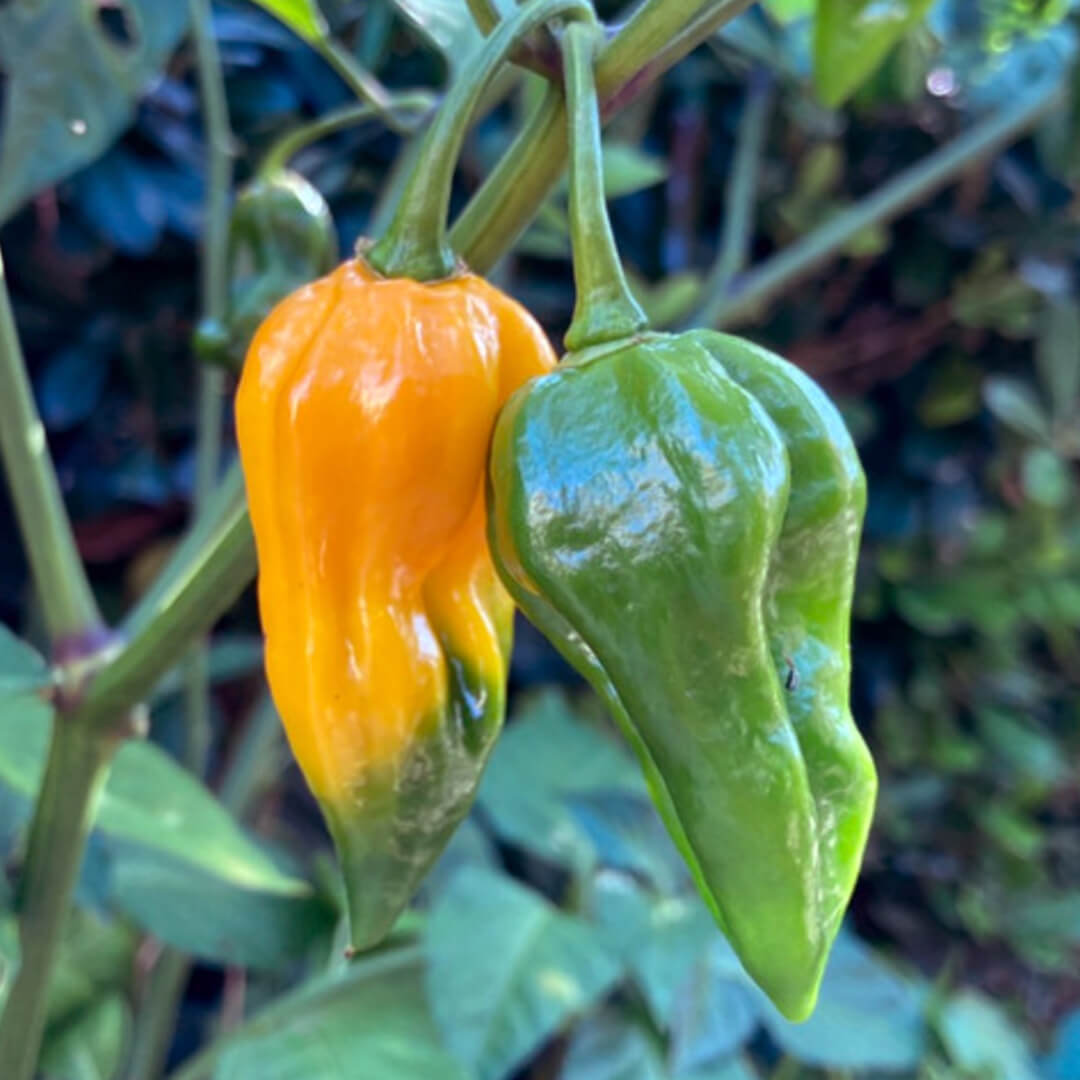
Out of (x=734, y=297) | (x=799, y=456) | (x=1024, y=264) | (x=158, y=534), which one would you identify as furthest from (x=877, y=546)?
(x=799, y=456)

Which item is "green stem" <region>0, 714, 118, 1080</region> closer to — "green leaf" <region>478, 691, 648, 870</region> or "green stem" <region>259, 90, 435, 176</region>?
"green stem" <region>259, 90, 435, 176</region>

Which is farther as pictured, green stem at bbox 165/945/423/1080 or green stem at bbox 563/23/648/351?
green stem at bbox 165/945/423/1080

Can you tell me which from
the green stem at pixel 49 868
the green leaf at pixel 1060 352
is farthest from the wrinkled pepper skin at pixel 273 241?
the green leaf at pixel 1060 352

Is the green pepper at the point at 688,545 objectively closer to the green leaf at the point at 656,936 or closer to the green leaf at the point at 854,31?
the green leaf at the point at 854,31

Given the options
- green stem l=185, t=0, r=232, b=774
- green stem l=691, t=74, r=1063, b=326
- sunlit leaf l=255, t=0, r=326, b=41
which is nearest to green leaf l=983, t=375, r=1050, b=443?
green stem l=691, t=74, r=1063, b=326

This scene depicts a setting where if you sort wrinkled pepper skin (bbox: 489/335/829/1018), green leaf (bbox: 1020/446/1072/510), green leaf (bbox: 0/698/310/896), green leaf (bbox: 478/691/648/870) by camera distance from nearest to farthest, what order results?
1. wrinkled pepper skin (bbox: 489/335/829/1018)
2. green leaf (bbox: 0/698/310/896)
3. green leaf (bbox: 478/691/648/870)
4. green leaf (bbox: 1020/446/1072/510)

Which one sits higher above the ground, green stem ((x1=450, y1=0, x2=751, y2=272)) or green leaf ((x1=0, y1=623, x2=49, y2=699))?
green stem ((x1=450, y1=0, x2=751, y2=272))

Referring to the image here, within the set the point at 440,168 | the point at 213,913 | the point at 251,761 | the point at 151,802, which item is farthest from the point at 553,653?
the point at 440,168
